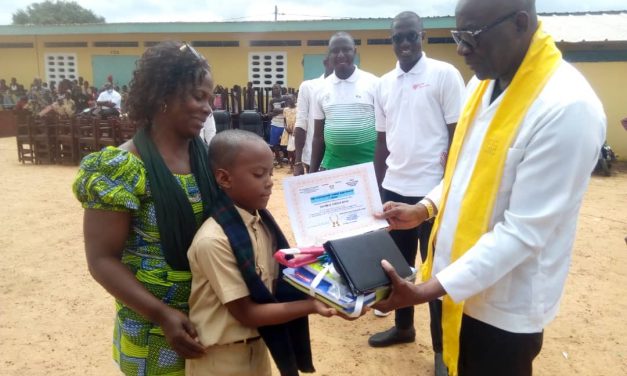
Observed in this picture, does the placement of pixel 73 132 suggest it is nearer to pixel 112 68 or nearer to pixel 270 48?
pixel 270 48

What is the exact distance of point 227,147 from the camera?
5.69 ft

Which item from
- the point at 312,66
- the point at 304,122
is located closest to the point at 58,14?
the point at 312,66

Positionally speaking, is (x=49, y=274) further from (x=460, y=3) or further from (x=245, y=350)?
(x=460, y=3)

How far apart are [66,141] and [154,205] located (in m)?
11.3

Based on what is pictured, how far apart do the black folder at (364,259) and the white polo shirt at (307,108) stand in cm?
299

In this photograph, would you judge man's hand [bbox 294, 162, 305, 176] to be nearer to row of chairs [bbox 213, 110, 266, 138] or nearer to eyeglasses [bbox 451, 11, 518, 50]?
eyeglasses [bbox 451, 11, 518, 50]

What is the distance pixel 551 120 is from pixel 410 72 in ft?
6.73

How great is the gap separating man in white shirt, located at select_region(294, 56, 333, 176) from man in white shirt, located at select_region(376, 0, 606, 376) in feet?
9.93

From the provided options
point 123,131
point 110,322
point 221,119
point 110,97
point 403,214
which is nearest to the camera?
point 403,214

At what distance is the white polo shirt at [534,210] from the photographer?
1.50 metres

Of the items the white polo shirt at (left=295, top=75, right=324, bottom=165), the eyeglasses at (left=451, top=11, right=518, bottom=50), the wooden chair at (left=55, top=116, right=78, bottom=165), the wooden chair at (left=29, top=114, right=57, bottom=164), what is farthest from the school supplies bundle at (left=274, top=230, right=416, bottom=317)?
the wooden chair at (left=29, top=114, right=57, bottom=164)

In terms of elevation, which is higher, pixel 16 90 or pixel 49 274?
pixel 16 90

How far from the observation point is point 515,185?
158 cm


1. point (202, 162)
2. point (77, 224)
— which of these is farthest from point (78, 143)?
point (202, 162)
